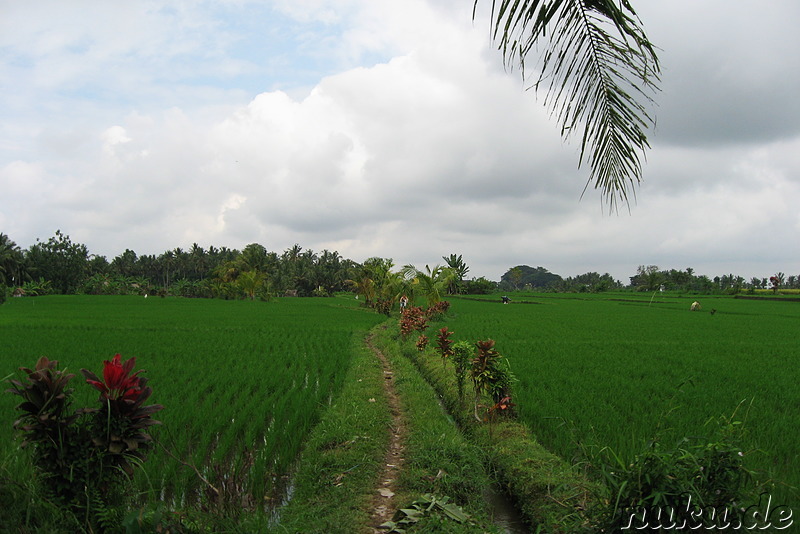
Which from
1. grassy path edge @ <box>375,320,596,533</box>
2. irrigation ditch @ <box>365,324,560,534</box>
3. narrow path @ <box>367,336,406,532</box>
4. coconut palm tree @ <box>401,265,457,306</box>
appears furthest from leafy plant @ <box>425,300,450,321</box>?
grassy path edge @ <box>375,320,596,533</box>

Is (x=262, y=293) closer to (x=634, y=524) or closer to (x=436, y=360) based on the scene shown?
(x=436, y=360)

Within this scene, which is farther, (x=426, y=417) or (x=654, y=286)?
(x=654, y=286)

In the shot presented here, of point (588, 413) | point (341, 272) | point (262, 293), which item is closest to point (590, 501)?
point (588, 413)

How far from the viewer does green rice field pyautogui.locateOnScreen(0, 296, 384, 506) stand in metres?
3.87

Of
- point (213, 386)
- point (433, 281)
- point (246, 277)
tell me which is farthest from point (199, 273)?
point (213, 386)

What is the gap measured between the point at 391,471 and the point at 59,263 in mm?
61758

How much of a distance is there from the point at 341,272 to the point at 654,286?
41638 millimetres

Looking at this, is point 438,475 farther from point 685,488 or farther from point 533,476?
point 685,488

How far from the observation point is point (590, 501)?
3.26 m

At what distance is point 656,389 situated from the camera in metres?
6.82

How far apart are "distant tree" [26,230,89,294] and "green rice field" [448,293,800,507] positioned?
54933 millimetres

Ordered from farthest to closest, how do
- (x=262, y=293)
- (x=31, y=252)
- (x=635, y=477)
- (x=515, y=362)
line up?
(x=31, y=252) → (x=262, y=293) → (x=515, y=362) → (x=635, y=477)

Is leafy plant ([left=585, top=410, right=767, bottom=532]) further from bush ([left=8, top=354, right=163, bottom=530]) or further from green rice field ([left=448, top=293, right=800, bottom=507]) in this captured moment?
bush ([left=8, top=354, right=163, bottom=530])

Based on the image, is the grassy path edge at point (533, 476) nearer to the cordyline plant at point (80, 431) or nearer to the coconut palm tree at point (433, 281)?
the cordyline plant at point (80, 431)
